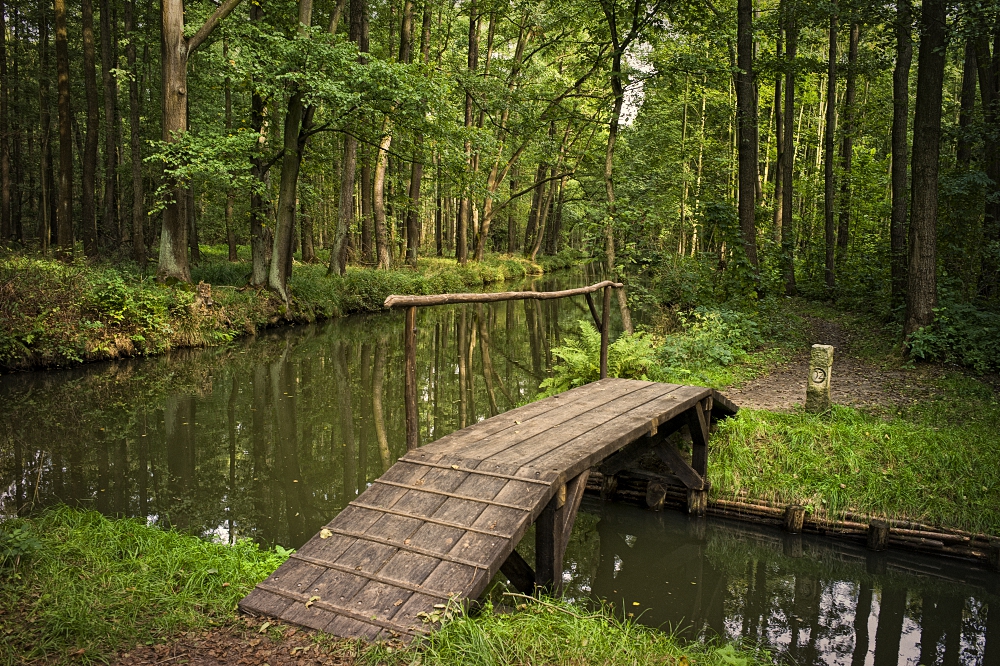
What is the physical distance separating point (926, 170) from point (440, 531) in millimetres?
10660

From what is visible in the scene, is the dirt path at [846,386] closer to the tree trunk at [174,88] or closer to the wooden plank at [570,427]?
the wooden plank at [570,427]

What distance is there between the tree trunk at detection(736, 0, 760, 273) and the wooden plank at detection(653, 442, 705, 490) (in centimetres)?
875

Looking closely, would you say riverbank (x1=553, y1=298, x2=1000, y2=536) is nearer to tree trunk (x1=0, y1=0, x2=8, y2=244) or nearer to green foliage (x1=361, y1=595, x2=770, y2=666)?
→ green foliage (x1=361, y1=595, x2=770, y2=666)

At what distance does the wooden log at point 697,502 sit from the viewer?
7039 millimetres

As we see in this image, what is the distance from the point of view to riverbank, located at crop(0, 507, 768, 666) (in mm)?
3107

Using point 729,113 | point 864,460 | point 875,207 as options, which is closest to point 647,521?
point 864,460

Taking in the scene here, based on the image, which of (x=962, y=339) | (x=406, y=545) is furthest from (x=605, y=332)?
(x=962, y=339)

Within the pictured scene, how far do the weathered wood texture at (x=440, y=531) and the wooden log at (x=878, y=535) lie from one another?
2427 millimetres

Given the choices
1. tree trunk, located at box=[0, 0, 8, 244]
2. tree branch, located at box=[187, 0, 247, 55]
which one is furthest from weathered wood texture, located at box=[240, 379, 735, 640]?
tree trunk, located at box=[0, 0, 8, 244]

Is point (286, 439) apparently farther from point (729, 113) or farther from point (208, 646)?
point (729, 113)

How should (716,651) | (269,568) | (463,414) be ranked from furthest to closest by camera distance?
(463,414)
(269,568)
(716,651)

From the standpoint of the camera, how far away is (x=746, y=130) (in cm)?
1474

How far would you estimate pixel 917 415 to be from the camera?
8.00 m

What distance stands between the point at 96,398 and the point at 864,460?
1070 centimetres
